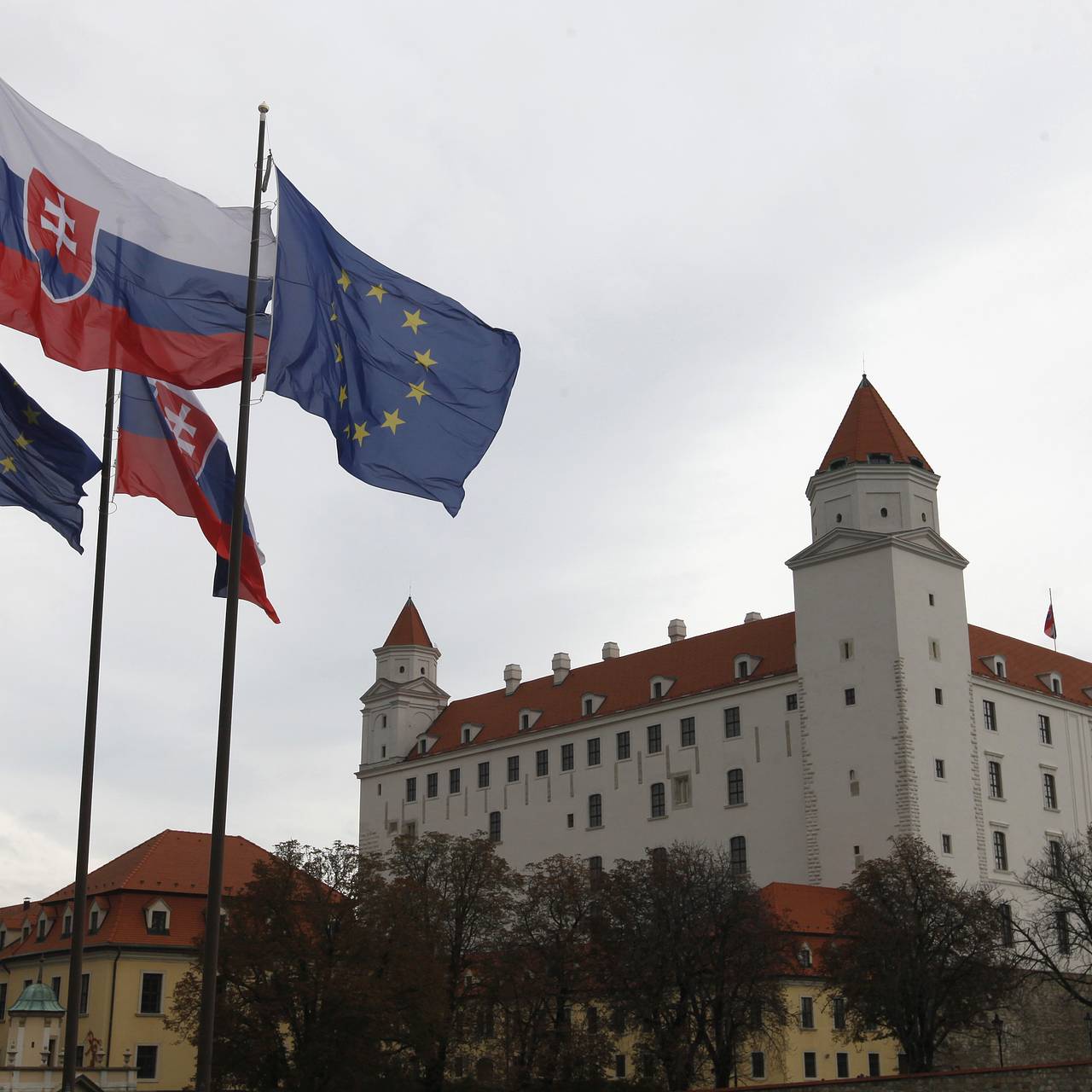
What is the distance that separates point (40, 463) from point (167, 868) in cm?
5878

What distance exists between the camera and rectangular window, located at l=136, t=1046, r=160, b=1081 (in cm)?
6888

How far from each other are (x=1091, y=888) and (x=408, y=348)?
192 ft

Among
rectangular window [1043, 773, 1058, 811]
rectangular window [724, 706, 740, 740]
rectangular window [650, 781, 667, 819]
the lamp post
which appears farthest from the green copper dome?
rectangular window [1043, 773, 1058, 811]

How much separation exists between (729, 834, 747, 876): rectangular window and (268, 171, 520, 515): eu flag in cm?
6336

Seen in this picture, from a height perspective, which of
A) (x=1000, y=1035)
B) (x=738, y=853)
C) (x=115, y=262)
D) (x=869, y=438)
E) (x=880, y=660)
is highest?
(x=869, y=438)

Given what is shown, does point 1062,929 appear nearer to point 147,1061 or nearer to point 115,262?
point 147,1061

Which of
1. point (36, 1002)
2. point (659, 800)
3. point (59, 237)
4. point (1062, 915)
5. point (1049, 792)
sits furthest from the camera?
point (659, 800)

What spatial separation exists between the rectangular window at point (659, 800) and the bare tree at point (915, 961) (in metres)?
25.2

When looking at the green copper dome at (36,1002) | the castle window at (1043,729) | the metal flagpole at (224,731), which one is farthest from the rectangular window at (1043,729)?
the metal flagpole at (224,731)

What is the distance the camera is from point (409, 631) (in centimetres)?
11256

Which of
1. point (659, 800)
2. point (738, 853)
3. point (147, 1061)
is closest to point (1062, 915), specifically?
point (738, 853)

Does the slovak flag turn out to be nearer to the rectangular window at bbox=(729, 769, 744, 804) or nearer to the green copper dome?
the green copper dome

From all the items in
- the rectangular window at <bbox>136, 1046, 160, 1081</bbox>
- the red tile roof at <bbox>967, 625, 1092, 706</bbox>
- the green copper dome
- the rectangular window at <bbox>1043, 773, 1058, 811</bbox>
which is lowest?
the rectangular window at <bbox>136, 1046, 160, 1081</bbox>

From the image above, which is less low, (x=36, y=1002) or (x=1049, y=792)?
(x=1049, y=792)
